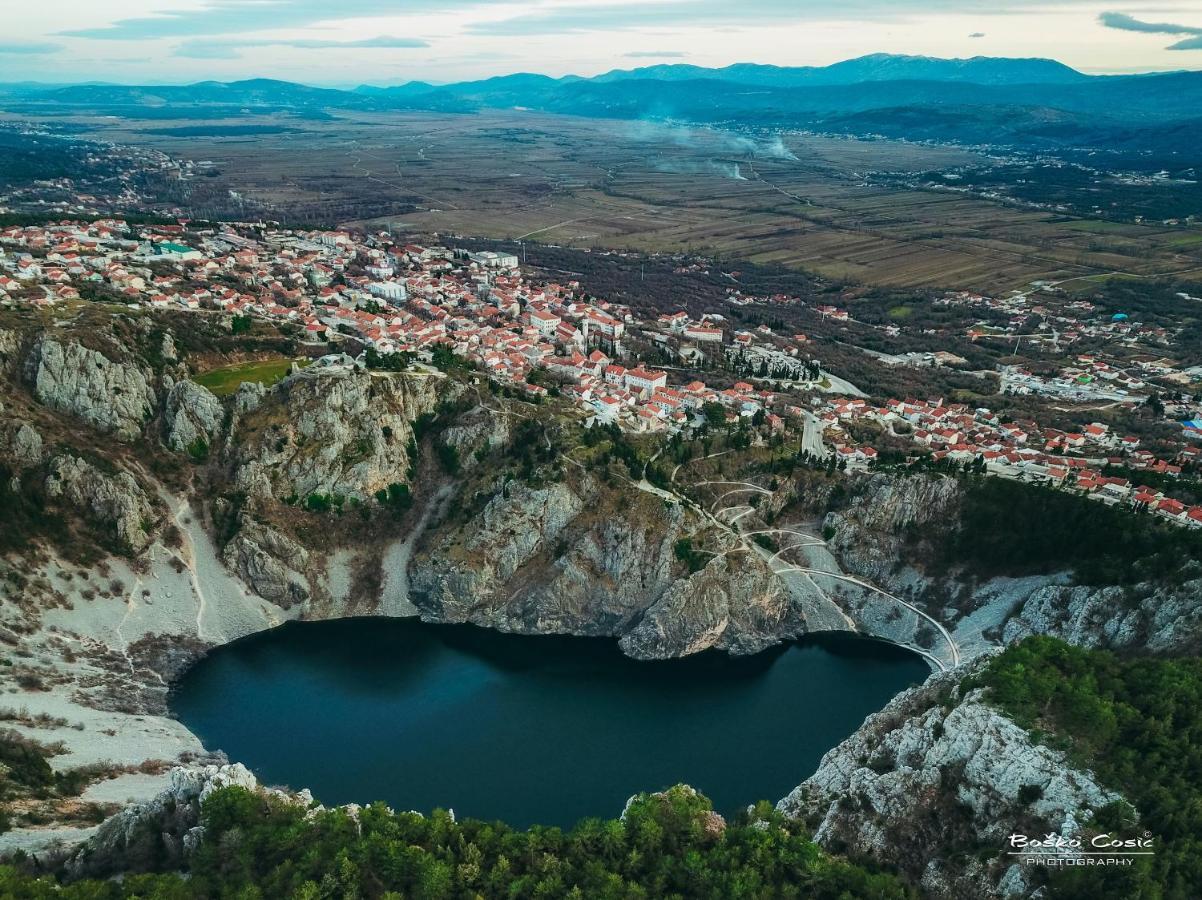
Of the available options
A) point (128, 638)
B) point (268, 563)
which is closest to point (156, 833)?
point (128, 638)

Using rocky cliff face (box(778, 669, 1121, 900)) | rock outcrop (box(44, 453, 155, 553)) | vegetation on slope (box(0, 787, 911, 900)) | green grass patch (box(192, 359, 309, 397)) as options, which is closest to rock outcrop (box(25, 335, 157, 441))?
rock outcrop (box(44, 453, 155, 553))

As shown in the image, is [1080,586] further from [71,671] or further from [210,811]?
[71,671]

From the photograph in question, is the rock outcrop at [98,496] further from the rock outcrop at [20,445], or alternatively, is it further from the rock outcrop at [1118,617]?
the rock outcrop at [1118,617]

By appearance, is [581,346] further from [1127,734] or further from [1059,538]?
[1127,734]

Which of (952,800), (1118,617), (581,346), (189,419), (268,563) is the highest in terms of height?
(581,346)

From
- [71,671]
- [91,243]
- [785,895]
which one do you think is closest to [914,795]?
[785,895]

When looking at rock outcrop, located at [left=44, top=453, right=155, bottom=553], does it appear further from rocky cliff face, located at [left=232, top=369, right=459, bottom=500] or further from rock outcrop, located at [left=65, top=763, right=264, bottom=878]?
rock outcrop, located at [left=65, top=763, right=264, bottom=878]

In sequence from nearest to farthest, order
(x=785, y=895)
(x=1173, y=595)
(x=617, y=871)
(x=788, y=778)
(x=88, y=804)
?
1. (x=785, y=895)
2. (x=617, y=871)
3. (x=88, y=804)
4. (x=788, y=778)
5. (x=1173, y=595)
